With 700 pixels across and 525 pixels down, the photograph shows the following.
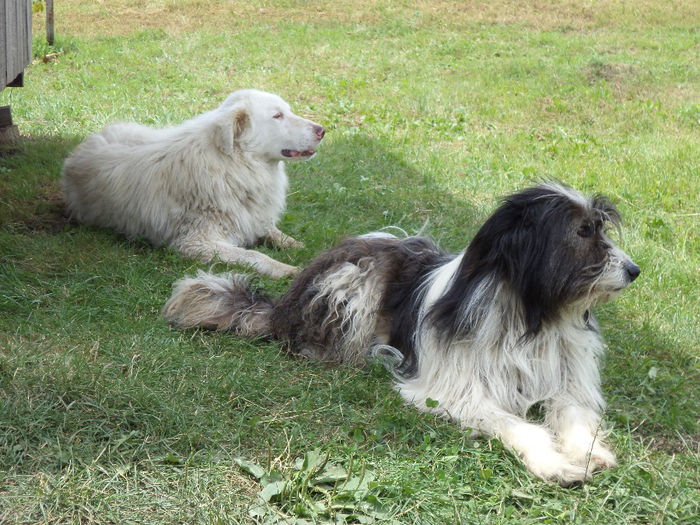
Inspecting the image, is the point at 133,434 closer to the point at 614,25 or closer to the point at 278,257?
the point at 278,257

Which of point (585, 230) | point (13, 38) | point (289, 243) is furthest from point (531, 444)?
point (13, 38)

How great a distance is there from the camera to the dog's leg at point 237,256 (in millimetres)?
5473

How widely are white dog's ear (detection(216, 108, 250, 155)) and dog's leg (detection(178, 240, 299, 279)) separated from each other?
2.45 ft

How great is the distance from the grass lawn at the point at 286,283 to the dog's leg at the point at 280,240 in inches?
6.2

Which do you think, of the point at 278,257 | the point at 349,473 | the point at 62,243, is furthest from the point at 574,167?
the point at 349,473

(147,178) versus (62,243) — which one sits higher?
(147,178)

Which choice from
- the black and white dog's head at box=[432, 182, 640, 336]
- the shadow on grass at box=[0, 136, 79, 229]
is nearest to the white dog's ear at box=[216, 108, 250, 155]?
the shadow on grass at box=[0, 136, 79, 229]

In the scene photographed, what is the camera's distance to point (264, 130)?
5992 millimetres

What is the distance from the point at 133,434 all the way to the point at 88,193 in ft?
11.4

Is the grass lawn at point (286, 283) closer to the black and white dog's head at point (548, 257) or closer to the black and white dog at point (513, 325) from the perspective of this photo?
the black and white dog at point (513, 325)

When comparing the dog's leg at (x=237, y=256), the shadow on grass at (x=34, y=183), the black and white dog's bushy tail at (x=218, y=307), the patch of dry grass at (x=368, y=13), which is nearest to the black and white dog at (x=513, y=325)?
the black and white dog's bushy tail at (x=218, y=307)

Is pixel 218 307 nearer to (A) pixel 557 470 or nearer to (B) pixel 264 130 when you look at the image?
(B) pixel 264 130

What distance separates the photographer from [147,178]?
597 centimetres

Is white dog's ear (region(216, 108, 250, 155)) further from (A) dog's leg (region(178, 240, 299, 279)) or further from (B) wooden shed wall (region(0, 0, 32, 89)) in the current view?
(B) wooden shed wall (region(0, 0, 32, 89))
